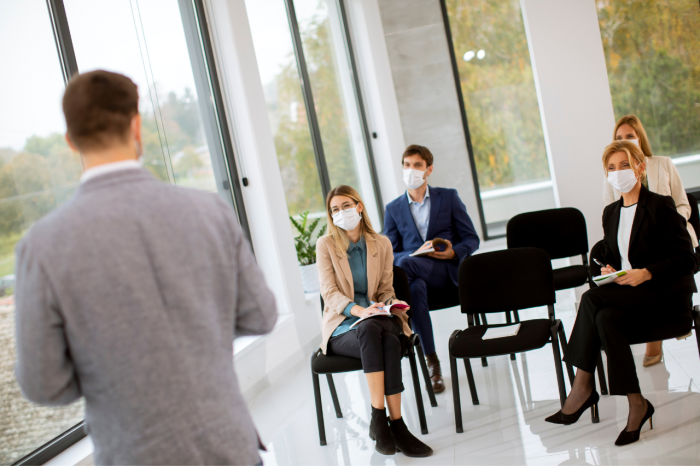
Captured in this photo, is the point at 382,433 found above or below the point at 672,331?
below

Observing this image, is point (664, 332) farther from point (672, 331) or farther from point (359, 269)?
point (359, 269)

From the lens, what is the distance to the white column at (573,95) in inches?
187

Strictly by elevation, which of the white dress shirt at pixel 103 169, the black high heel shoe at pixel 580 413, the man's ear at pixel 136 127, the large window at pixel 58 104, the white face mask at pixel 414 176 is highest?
the large window at pixel 58 104

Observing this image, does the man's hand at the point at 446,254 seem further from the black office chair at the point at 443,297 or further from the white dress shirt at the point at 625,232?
the white dress shirt at the point at 625,232

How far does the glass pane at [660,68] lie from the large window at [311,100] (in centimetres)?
308

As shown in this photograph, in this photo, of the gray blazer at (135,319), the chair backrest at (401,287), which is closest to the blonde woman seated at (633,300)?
the chair backrest at (401,287)

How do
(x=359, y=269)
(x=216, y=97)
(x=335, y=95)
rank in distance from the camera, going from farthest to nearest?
(x=335, y=95)
(x=216, y=97)
(x=359, y=269)

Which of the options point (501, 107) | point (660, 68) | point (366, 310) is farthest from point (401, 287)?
point (660, 68)

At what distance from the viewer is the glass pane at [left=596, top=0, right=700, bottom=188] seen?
6270 millimetres

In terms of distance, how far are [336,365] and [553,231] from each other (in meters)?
2.13

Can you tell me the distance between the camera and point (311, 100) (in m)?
5.84

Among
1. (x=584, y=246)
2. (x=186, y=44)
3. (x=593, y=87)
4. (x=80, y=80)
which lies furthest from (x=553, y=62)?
(x=80, y=80)

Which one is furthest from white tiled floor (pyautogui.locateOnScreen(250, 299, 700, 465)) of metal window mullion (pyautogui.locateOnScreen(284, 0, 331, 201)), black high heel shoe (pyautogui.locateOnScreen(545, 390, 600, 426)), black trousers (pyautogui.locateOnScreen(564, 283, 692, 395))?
metal window mullion (pyautogui.locateOnScreen(284, 0, 331, 201))

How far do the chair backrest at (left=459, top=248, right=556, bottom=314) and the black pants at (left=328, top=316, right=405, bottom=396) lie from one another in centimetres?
56
